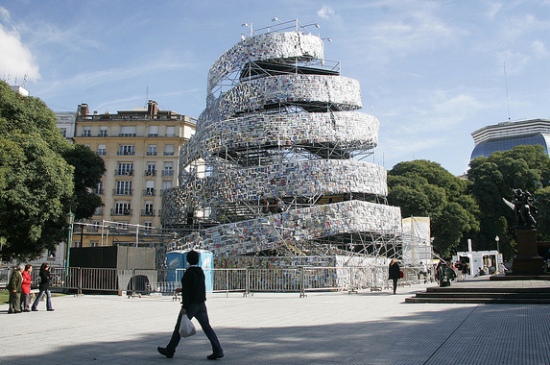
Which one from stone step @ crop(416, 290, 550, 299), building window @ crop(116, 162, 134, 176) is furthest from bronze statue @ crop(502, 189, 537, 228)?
building window @ crop(116, 162, 134, 176)

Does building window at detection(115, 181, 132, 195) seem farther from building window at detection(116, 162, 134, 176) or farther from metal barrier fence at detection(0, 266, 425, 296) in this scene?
metal barrier fence at detection(0, 266, 425, 296)

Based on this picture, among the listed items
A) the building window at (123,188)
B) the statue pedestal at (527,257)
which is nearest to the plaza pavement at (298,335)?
the statue pedestal at (527,257)

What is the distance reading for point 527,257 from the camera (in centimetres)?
2059

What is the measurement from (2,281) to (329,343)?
21.7 m

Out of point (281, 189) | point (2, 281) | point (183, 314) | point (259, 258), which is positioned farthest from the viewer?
point (281, 189)

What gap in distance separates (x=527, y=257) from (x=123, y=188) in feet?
142

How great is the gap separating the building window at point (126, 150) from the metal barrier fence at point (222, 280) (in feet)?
107

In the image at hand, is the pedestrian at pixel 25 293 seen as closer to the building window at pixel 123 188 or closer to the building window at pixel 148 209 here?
the building window at pixel 148 209

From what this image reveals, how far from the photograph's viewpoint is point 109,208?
54.8 metres

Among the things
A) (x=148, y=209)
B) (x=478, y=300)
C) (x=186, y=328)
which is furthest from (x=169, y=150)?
(x=186, y=328)

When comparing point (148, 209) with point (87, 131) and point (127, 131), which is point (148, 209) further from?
point (87, 131)

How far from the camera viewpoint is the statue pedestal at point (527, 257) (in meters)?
20.4

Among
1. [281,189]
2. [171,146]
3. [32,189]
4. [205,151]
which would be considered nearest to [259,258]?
[281,189]

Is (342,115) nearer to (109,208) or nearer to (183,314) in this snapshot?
(183,314)
